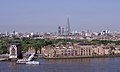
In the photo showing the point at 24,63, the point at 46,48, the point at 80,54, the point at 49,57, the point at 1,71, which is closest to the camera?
the point at 1,71

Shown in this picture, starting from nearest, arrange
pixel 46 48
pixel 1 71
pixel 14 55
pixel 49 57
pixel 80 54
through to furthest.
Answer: pixel 1 71 → pixel 14 55 → pixel 49 57 → pixel 80 54 → pixel 46 48

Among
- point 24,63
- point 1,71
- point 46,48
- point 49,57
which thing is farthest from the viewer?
point 46,48

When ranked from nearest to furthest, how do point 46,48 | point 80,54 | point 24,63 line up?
point 24,63
point 80,54
point 46,48

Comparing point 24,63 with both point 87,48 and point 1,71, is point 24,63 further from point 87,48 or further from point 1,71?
point 87,48

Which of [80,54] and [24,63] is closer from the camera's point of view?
[24,63]

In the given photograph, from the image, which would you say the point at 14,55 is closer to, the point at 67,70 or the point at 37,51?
the point at 37,51

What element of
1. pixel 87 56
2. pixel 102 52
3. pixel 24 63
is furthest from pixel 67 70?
pixel 102 52

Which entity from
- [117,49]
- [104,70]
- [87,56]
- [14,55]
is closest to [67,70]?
[104,70]

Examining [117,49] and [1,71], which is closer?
[1,71]

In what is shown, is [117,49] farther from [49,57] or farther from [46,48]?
[49,57]
